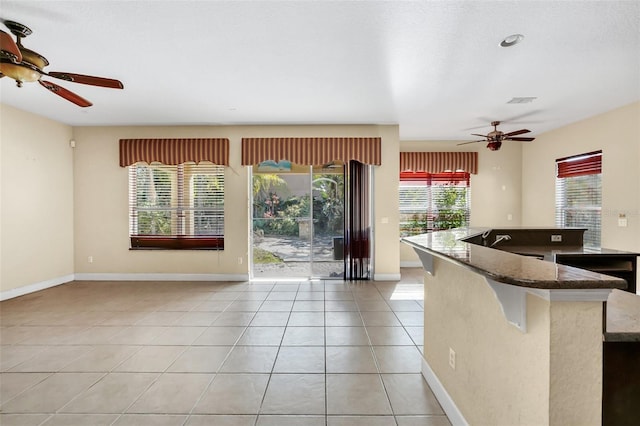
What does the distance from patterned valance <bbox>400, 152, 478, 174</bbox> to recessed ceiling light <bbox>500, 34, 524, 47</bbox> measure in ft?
12.7

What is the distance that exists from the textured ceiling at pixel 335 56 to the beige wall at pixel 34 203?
415 mm

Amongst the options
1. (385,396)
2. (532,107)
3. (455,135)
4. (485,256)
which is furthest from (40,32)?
(455,135)

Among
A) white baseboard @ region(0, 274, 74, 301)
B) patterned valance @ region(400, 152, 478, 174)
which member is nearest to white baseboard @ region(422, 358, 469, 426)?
patterned valance @ region(400, 152, 478, 174)

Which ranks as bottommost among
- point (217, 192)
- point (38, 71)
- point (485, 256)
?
point (485, 256)

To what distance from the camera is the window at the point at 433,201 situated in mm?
6746

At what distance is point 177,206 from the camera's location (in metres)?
5.52

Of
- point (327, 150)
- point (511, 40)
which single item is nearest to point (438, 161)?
point (327, 150)

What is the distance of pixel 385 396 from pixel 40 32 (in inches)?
156

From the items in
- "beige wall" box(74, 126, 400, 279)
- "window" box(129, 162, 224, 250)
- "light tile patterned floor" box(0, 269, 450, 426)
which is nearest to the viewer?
"light tile patterned floor" box(0, 269, 450, 426)

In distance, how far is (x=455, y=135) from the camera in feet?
20.3

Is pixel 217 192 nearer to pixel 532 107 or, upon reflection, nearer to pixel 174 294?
pixel 174 294

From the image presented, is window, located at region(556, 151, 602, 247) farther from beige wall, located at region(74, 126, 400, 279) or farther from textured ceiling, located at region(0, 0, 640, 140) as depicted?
beige wall, located at region(74, 126, 400, 279)

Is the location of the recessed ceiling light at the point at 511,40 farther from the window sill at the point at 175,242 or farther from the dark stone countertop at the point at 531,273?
the window sill at the point at 175,242

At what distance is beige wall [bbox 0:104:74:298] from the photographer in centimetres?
438
